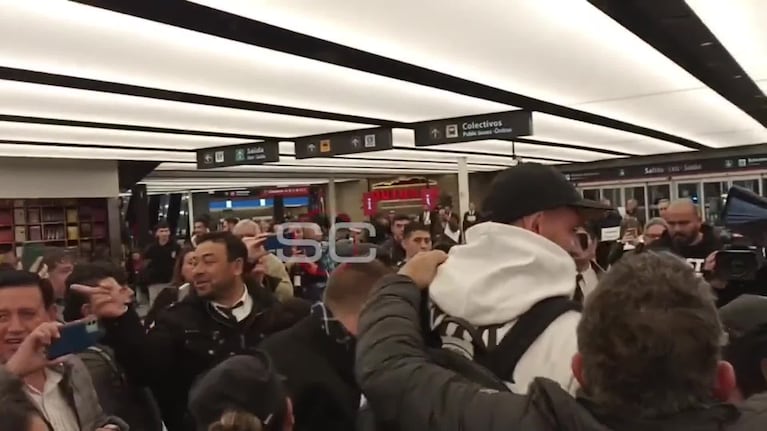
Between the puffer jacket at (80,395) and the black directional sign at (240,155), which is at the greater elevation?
the black directional sign at (240,155)

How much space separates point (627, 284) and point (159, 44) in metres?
5.35

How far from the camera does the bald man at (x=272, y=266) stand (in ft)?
14.2

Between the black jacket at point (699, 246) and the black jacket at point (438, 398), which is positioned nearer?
the black jacket at point (438, 398)

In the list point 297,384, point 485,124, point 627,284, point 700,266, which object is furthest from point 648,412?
point 485,124

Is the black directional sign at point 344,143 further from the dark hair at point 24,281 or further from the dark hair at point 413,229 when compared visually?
the dark hair at point 24,281

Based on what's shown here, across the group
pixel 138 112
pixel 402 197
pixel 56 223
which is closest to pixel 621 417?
pixel 138 112

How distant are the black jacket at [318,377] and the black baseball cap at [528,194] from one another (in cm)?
85

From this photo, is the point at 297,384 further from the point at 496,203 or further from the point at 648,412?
the point at 648,412

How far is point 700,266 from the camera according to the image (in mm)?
3629

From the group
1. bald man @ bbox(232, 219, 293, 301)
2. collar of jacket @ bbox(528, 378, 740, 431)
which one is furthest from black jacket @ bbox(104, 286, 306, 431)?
collar of jacket @ bbox(528, 378, 740, 431)

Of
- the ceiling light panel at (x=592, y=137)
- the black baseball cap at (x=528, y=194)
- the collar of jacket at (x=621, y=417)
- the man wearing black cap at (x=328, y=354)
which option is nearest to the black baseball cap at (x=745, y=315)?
the black baseball cap at (x=528, y=194)

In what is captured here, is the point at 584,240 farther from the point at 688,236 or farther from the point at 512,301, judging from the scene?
the point at 688,236

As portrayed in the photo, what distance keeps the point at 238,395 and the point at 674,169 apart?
19372 millimetres

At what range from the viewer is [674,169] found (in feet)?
63.6
